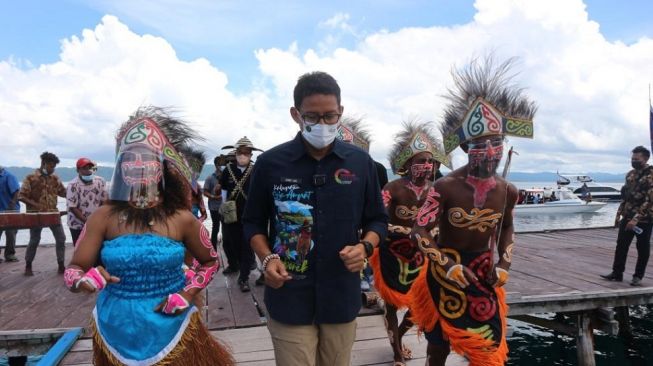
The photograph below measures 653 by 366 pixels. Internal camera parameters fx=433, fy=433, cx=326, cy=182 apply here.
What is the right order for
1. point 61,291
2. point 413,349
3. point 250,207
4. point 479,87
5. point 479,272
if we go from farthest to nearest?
point 61,291 < point 413,349 < point 479,87 < point 479,272 < point 250,207

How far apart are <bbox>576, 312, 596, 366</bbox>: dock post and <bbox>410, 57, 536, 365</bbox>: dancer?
470 cm

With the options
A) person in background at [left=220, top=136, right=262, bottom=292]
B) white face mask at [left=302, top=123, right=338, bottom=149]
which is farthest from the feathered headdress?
person in background at [left=220, top=136, right=262, bottom=292]

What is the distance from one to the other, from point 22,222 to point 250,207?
20.1ft

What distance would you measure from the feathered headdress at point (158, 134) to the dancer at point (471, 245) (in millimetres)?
1785

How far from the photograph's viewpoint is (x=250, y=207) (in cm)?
242

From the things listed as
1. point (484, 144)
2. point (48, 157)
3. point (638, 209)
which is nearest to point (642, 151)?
point (638, 209)

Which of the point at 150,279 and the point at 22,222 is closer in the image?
the point at 150,279

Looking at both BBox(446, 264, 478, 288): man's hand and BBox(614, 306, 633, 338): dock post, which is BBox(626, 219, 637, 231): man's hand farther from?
BBox(446, 264, 478, 288): man's hand

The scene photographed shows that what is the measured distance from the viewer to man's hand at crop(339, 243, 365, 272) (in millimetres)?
2137

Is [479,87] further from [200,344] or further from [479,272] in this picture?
[200,344]

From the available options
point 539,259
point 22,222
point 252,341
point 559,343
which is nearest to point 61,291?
point 22,222

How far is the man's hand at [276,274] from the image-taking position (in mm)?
2127

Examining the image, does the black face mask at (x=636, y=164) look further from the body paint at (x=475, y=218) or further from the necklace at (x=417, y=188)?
the body paint at (x=475, y=218)

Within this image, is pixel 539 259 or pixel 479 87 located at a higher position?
pixel 479 87
